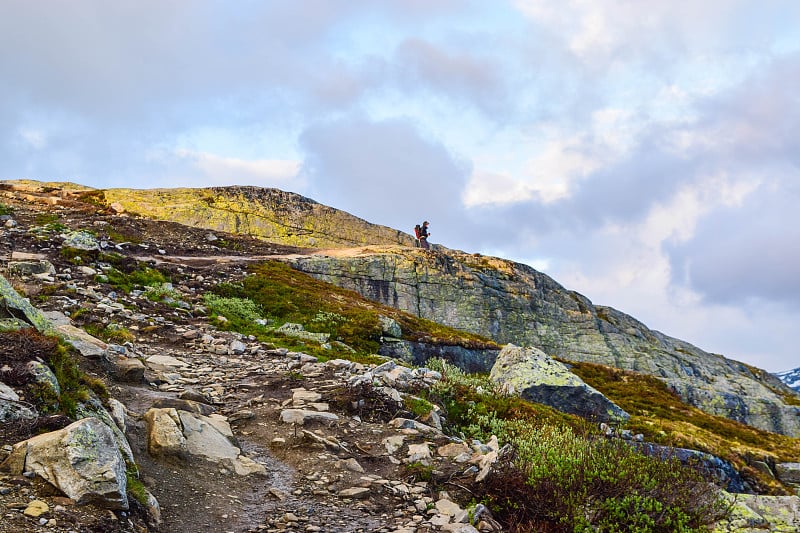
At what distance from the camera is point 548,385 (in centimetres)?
2117

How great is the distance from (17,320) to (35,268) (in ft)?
50.4

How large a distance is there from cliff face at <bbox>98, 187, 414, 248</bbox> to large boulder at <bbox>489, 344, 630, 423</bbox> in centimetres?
4282

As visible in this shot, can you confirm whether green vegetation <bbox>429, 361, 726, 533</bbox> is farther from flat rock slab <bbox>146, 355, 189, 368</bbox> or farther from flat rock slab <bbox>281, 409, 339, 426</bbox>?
flat rock slab <bbox>146, 355, 189, 368</bbox>

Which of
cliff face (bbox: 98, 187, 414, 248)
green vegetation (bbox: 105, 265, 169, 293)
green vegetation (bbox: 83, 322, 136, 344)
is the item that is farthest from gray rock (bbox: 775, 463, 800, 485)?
cliff face (bbox: 98, 187, 414, 248)

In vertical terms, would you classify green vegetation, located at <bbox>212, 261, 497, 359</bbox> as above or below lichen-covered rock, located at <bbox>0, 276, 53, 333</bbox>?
above

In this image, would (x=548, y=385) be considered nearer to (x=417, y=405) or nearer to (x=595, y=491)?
(x=417, y=405)

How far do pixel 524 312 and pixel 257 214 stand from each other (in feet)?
109

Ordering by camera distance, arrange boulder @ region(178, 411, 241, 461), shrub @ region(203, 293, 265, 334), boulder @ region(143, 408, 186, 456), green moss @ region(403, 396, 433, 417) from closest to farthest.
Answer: boulder @ region(143, 408, 186, 456) < boulder @ region(178, 411, 241, 461) < green moss @ region(403, 396, 433, 417) < shrub @ region(203, 293, 265, 334)

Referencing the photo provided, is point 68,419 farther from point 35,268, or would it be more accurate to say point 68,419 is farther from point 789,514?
point 35,268

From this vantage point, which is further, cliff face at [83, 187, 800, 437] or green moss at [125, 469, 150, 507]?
cliff face at [83, 187, 800, 437]

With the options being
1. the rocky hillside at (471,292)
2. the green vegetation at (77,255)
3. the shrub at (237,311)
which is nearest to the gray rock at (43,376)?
the shrub at (237,311)

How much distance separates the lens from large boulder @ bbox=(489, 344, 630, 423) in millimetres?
20969

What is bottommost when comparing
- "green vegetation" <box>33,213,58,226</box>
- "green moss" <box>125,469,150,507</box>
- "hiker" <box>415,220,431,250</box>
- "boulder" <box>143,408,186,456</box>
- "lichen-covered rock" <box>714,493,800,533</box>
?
"lichen-covered rock" <box>714,493,800,533</box>

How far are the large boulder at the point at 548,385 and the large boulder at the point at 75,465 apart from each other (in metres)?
16.1
